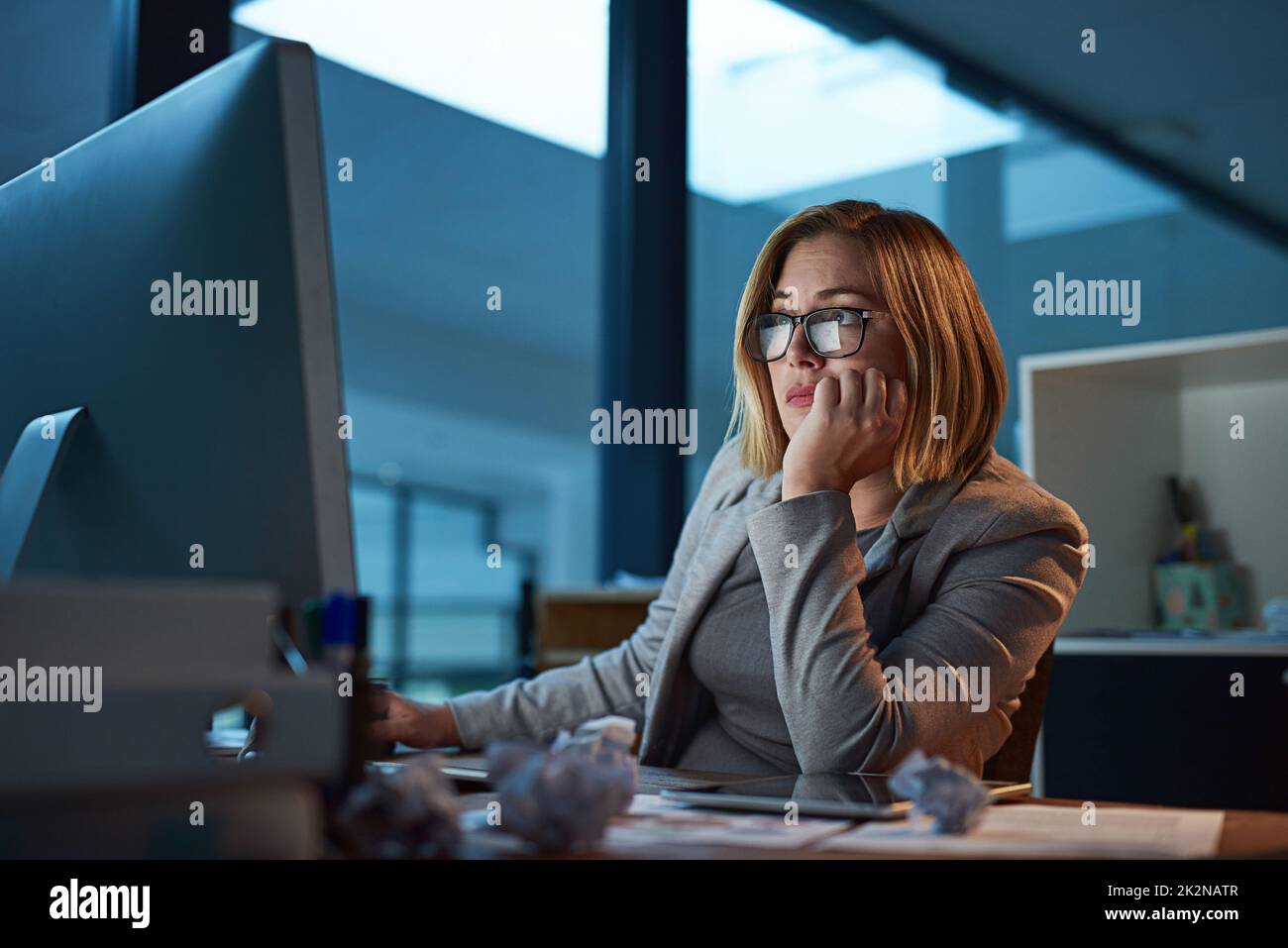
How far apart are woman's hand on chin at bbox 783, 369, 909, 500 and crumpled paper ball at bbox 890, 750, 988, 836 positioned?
50 cm

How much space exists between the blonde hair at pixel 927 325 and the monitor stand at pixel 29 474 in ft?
2.90

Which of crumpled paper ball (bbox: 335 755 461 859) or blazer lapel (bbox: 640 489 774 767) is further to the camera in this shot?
blazer lapel (bbox: 640 489 774 767)

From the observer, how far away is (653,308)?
4555mm

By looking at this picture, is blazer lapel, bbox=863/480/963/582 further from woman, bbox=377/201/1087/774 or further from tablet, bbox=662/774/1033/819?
tablet, bbox=662/774/1033/819

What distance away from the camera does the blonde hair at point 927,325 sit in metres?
1.42

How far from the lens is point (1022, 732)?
53.9 inches

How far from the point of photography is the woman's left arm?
1159 millimetres

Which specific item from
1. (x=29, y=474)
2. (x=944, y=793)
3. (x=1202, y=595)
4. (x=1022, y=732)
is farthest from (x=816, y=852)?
(x=1202, y=595)

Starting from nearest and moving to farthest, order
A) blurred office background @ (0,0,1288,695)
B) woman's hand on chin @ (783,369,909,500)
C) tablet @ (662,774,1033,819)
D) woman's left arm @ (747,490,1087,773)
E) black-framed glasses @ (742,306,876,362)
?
tablet @ (662,774,1033,819) → woman's left arm @ (747,490,1087,773) → woman's hand on chin @ (783,369,909,500) → black-framed glasses @ (742,306,876,362) → blurred office background @ (0,0,1288,695)

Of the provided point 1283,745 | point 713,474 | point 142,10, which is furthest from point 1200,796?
point 142,10

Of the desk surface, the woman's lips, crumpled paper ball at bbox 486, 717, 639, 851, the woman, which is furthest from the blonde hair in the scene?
crumpled paper ball at bbox 486, 717, 639, 851

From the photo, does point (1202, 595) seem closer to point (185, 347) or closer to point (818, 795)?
point (818, 795)

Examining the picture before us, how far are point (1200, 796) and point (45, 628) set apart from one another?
9.14 feet

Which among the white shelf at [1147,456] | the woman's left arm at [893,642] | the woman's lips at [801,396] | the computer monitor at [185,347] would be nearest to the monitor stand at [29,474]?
the computer monitor at [185,347]
